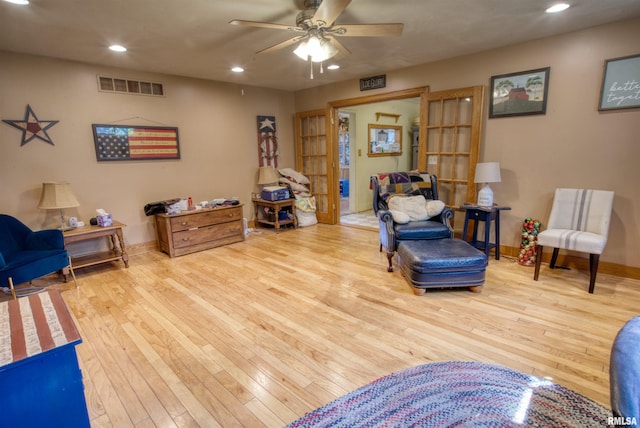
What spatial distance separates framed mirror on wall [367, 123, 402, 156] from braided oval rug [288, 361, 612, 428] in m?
5.27

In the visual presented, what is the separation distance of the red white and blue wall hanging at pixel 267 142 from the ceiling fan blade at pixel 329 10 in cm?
333

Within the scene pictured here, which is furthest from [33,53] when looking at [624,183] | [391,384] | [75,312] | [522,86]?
[624,183]

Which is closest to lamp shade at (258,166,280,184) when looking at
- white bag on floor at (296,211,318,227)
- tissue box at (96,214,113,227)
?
white bag on floor at (296,211,318,227)

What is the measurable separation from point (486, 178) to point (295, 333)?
262cm

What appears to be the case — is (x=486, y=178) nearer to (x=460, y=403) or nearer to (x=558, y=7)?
(x=558, y=7)

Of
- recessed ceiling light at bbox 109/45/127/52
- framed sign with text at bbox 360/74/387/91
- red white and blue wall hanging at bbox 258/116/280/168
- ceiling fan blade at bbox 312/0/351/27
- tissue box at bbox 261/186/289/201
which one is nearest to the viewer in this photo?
ceiling fan blade at bbox 312/0/351/27

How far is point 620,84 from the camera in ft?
9.57

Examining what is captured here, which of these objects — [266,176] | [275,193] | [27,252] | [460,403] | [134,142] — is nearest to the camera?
[460,403]

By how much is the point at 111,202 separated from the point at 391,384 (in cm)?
390

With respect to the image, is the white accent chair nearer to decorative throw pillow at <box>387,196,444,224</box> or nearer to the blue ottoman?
the blue ottoman

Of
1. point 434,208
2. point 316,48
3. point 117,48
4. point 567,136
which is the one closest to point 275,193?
point 434,208

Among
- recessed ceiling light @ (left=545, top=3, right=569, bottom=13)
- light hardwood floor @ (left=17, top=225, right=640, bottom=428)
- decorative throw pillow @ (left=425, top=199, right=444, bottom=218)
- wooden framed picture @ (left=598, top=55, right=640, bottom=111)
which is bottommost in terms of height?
light hardwood floor @ (left=17, top=225, right=640, bottom=428)

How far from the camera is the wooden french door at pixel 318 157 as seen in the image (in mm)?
5469

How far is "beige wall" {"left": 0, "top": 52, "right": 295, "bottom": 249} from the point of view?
3.33 metres
